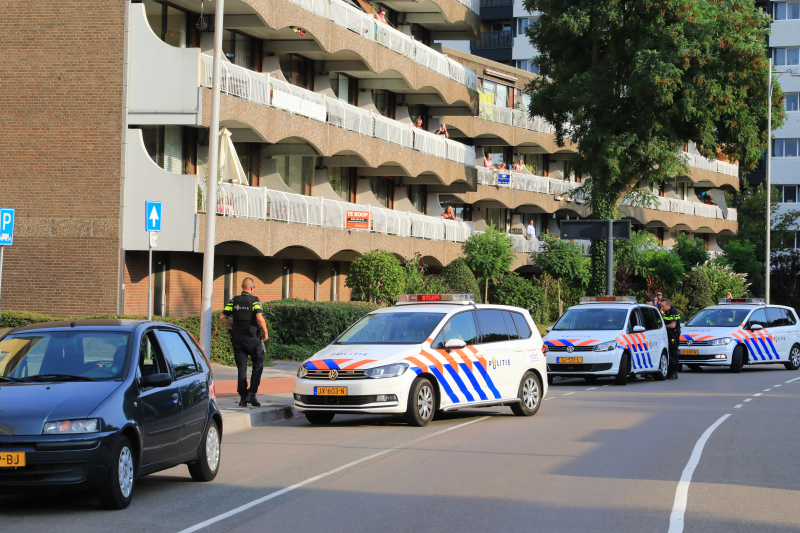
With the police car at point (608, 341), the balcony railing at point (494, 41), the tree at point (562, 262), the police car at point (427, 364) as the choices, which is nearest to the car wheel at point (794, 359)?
the police car at point (608, 341)

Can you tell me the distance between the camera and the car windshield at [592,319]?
23705mm

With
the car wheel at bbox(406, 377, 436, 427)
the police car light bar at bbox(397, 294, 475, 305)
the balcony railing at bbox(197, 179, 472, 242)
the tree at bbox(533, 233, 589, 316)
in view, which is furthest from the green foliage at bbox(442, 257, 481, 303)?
the car wheel at bbox(406, 377, 436, 427)

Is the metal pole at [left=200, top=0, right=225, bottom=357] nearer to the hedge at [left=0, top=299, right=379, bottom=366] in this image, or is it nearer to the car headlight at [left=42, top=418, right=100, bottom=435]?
the hedge at [left=0, top=299, right=379, bottom=366]

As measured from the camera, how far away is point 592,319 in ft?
78.9

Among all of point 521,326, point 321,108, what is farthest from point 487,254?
point 521,326

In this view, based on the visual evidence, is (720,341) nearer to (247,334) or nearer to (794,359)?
(794,359)

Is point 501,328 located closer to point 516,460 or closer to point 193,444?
point 516,460

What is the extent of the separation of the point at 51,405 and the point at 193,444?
186cm

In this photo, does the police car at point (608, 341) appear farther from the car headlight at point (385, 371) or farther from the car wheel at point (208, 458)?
the car wheel at point (208, 458)

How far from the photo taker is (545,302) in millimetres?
43812

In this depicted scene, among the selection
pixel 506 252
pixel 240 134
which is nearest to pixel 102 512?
pixel 240 134

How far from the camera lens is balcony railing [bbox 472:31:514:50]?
3041 inches

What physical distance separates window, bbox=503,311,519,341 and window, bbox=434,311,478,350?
0.87 metres

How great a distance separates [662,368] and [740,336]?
14.4 ft
